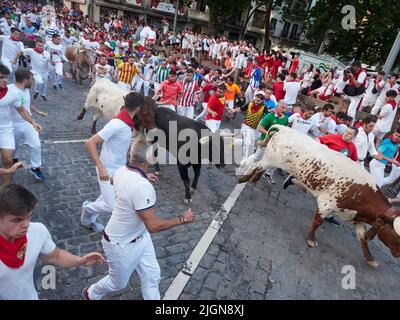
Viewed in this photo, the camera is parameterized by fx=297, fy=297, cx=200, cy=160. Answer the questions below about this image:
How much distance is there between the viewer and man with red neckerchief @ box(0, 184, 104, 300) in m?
2.13

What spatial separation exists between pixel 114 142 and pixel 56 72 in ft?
31.2

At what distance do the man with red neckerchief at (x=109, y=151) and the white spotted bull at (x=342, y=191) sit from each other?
3.43 m

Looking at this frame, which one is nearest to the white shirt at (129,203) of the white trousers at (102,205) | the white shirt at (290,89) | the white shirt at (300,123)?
the white trousers at (102,205)

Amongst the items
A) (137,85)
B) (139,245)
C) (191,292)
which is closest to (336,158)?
(191,292)

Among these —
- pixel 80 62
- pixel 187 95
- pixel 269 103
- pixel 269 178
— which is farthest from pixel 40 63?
pixel 269 178

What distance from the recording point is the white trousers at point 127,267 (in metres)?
3.26

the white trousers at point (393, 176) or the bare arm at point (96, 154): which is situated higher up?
the bare arm at point (96, 154)

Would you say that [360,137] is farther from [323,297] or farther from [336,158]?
[323,297]

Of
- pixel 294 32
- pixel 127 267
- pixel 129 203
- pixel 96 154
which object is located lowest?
pixel 127 267

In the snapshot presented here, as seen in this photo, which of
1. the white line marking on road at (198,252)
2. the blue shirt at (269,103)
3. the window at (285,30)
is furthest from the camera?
the window at (285,30)

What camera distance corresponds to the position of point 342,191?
18.1 ft

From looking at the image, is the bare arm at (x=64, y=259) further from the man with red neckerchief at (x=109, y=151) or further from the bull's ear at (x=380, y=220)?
the bull's ear at (x=380, y=220)

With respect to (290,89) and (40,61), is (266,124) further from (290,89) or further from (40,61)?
(40,61)

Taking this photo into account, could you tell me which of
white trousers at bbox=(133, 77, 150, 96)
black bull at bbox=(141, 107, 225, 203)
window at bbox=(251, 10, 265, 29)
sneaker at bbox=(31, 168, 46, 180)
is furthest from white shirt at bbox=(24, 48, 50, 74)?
window at bbox=(251, 10, 265, 29)
